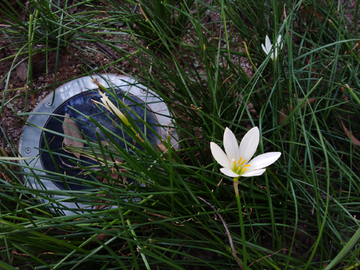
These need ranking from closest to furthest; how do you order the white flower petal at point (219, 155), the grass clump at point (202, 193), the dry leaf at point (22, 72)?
1. the white flower petal at point (219, 155)
2. the grass clump at point (202, 193)
3. the dry leaf at point (22, 72)

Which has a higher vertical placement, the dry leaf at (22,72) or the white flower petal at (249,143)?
the dry leaf at (22,72)

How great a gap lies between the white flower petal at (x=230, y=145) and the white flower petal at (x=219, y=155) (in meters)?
0.02

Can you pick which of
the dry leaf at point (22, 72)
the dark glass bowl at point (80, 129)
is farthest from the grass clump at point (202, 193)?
the dry leaf at point (22, 72)

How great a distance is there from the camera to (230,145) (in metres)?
0.65

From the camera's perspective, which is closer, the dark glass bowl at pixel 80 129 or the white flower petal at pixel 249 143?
the white flower petal at pixel 249 143

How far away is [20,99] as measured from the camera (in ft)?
4.19

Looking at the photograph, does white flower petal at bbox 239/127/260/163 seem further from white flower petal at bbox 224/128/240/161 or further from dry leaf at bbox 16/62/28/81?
dry leaf at bbox 16/62/28/81

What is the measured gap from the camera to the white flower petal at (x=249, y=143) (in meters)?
0.64

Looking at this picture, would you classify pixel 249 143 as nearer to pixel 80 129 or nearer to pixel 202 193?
pixel 202 193

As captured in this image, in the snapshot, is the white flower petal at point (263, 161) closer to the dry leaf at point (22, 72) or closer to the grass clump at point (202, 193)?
the grass clump at point (202, 193)

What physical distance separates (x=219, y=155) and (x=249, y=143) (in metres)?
0.09

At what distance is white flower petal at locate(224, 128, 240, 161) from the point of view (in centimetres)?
63

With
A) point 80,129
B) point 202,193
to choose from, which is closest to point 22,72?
point 80,129

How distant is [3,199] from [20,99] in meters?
0.58
